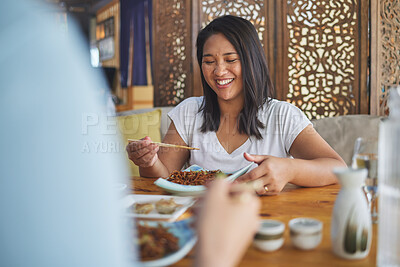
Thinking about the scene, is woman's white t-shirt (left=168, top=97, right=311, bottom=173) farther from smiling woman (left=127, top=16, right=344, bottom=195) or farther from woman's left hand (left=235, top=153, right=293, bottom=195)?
woman's left hand (left=235, top=153, right=293, bottom=195)

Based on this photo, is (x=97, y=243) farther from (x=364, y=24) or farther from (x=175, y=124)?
(x=364, y=24)

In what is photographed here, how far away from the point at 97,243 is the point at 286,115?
1.63 meters

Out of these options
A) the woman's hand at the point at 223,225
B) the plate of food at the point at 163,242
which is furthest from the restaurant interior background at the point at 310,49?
the woman's hand at the point at 223,225

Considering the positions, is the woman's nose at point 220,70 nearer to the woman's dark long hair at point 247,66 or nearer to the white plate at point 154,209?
the woman's dark long hair at point 247,66

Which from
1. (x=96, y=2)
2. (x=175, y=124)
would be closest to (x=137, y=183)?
(x=175, y=124)

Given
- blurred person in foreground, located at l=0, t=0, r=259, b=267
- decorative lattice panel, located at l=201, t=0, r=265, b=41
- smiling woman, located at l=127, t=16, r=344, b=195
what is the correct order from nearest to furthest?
blurred person in foreground, located at l=0, t=0, r=259, b=267
smiling woman, located at l=127, t=16, r=344, b=195
decorative lattice panel, located at l=201, t=0, r=265, b=41

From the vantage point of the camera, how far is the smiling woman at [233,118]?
1918 mm

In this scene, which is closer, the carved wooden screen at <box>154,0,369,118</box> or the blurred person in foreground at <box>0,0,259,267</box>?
the blurred person in foreground at <box>0,0,259,267</box>

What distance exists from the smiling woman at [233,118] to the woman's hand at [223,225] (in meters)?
1.15

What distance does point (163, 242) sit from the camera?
781mm

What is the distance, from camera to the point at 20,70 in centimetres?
51

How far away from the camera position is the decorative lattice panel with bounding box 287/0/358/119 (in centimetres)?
291

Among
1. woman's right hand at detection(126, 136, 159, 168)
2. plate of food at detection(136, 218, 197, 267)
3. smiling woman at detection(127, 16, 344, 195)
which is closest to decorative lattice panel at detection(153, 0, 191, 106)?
smiling woman at detection(127, 16, 344, 195)

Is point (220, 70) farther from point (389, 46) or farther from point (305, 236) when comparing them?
point (389, 46)
